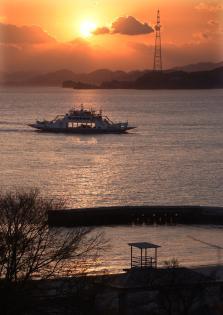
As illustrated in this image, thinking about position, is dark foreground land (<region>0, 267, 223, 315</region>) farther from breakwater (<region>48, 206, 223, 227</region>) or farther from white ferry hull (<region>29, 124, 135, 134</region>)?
white ferry hull (<region>29, 124, 135, 134</region>)

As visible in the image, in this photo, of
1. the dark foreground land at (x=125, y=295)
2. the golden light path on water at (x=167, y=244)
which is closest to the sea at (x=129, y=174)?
the golden light path on water at (x=167, y=244)

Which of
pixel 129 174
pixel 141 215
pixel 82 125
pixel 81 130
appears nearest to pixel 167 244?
pixel 141 215

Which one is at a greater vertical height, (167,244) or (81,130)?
(167,244)

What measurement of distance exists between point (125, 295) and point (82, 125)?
2076 inches

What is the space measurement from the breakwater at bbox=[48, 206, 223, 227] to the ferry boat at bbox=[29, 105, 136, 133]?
3776 centimetres

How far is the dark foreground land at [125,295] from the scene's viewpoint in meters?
9.68

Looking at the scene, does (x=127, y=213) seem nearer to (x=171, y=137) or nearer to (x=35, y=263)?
(x=35, y=263)

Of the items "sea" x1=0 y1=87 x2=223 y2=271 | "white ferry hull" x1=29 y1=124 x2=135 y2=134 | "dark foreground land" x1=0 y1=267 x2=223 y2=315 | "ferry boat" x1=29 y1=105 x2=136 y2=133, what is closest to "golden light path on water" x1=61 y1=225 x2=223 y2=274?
"sea" x1=0 y1=87 x2=223 y2=271

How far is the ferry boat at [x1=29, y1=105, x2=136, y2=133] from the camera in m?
61.9

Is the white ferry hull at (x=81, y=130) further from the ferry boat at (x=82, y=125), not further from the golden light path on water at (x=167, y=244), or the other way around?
the golden light path on water at (x=167, y=244)

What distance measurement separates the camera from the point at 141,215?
920 inches

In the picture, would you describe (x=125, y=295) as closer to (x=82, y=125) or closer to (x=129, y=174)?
(x=129, y=174)

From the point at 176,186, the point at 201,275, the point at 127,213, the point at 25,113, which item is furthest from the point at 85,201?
the point at 25,113

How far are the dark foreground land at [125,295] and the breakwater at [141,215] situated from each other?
9816 millimetres
